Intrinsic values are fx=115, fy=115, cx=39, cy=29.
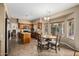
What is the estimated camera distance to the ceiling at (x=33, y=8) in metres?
2.50

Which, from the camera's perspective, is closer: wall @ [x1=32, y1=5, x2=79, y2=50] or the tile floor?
wall @ [x1=32, y1=5, x2=79, y2=50]

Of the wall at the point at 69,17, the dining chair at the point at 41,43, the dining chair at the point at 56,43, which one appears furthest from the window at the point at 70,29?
the dining chair at the point at 41,43

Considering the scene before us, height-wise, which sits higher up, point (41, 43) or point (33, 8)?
point (33, 8)

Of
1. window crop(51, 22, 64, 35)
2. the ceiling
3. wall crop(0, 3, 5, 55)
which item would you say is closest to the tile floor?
wall crop(0, 3, 5, 55)

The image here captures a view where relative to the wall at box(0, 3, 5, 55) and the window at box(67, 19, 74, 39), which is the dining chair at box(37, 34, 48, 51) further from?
the wall at box(0, 3, 5, 55)

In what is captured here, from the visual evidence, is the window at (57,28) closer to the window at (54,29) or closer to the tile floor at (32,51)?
the window at (54,29)

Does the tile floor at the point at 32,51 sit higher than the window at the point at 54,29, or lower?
lower

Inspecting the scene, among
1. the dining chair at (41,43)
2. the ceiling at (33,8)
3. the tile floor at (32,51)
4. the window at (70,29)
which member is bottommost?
the tile floor at (32,51)

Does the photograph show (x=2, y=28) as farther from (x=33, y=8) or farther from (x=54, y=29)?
(x=54, y=29)

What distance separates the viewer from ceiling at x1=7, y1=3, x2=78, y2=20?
8.21ft

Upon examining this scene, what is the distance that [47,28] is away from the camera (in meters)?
2.61

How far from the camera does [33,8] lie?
2.55m

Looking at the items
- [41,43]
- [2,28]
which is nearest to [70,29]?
[41,43]

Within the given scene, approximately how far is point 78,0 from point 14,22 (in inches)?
58.9
